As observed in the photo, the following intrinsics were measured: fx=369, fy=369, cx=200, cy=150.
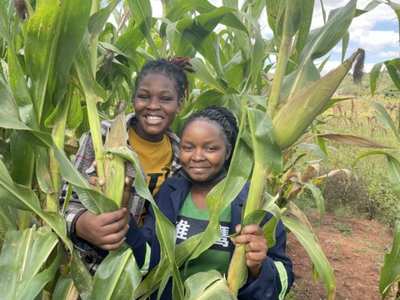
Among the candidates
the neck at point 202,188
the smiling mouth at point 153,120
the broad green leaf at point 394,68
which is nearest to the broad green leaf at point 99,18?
the smiling mouth at point 153,120

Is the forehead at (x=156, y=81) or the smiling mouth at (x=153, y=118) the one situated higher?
the forehead at (x=156, y=81)

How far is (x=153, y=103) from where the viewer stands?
4.45 feet

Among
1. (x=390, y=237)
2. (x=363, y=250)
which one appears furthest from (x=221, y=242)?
(x=390, y=237)

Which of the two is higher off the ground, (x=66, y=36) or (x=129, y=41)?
(x=129, y=41)

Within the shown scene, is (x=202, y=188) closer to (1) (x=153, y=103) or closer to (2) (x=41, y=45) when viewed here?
(1) (x=153, y=103)

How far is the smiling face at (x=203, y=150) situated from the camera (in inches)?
47.7

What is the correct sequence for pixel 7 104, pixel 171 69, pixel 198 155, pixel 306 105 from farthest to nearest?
pixel 171 69
pixel 198 155
pixel 7 104
pixel 306 105

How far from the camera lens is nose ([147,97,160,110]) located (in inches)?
53.1

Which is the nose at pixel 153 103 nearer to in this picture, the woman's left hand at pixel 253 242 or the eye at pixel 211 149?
the eye at pixel 211 149

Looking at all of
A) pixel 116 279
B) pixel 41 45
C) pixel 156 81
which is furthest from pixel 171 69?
pixel 116 279

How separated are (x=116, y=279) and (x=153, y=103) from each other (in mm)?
645

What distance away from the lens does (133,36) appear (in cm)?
174

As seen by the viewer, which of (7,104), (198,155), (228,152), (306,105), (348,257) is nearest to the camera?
(306,105)

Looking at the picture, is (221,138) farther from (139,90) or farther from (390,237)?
(390,237)
